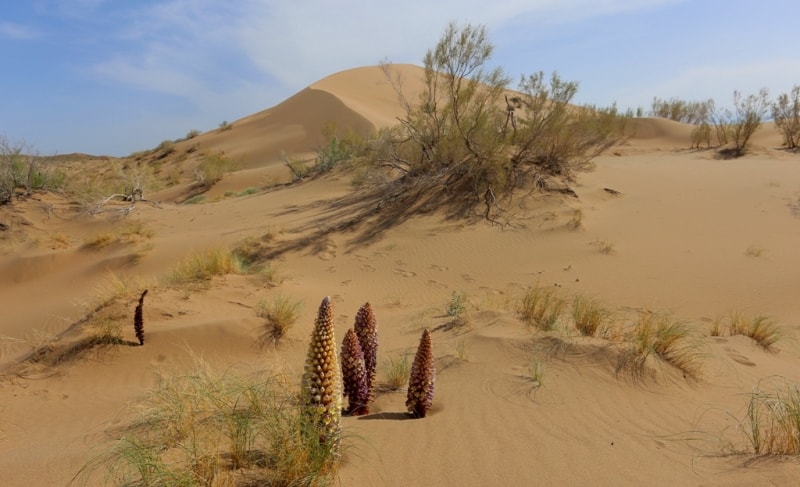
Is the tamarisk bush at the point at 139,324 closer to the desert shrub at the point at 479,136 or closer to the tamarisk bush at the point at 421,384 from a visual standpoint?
the tamarisk bush at the point at 421,384

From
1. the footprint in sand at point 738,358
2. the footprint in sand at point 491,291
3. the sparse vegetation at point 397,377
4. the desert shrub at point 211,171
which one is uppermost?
the desert shrub at point 211,171

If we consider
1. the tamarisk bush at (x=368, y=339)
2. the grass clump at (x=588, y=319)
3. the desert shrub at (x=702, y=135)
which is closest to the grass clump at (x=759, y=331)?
the grass clump at (x=588, y=319)

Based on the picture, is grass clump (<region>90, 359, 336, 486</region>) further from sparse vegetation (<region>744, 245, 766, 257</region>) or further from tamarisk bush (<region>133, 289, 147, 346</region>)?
sparse vegetation (<region>744, 245, 766, 257</region>)

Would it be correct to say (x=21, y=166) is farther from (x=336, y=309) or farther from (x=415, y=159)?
(x=336, y=309)

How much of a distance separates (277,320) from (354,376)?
9.50ft

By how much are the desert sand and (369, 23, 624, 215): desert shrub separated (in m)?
0.84

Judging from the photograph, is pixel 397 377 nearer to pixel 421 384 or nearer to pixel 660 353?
pixel 421 384

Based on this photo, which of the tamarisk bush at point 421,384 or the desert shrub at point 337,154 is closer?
the tamarisk bush at point 421,384

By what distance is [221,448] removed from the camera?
280 cm

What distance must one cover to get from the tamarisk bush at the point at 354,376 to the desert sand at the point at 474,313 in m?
0.13

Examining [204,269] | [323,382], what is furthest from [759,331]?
[204,269]

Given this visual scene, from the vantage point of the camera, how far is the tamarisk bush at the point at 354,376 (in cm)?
334

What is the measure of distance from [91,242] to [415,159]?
7.71 meters

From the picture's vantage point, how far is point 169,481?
7.55 feet
